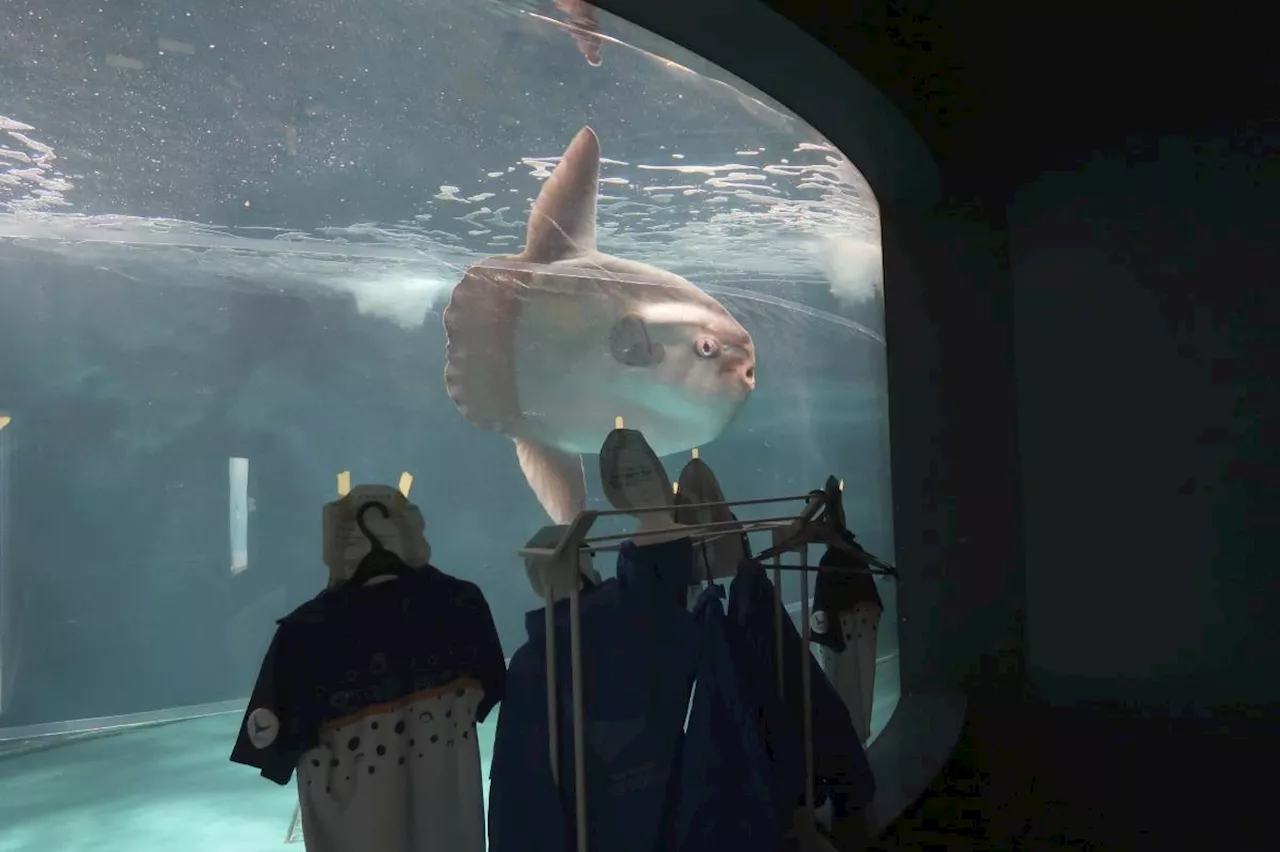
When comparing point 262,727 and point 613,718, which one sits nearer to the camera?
A: point 262,727

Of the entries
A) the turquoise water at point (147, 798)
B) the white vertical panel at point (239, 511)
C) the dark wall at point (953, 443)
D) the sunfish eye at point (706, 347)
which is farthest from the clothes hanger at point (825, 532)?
the white vertical panel at point (239, 511)

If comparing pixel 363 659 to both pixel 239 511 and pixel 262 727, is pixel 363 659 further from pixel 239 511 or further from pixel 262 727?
pixel 239 511

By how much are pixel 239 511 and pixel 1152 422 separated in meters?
8.05

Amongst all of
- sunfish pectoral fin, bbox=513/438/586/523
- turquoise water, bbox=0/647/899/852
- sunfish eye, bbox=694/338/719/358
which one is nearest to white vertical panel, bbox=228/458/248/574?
turquoise water, bbox=0/647/899/852

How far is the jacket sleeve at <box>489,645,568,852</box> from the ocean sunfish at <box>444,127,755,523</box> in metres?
2.84

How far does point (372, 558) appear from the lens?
1324 mm

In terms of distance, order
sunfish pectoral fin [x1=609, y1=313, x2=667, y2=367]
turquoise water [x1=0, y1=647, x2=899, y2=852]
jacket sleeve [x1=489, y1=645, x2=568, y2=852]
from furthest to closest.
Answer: sunfish pectoral fin [x1=609, y1=313, x2=667, y2=367] → turquoise water [x1=0, y1=647, x2=899, y2=852] → jacket sleeve [x1=489, y1=645, x2=568, y2=852]

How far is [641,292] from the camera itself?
4.12 metres

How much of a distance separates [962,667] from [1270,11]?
2.02 metres

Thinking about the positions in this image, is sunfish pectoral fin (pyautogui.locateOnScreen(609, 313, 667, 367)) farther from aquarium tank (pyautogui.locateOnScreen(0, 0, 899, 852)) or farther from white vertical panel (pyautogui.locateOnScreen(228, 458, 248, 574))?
white vertical panel (pyautogui.locateOnScreen(228, 458, 248, 574))

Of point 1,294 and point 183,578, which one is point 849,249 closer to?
point 1,294

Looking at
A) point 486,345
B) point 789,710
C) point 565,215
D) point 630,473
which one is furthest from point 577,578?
point 565,215

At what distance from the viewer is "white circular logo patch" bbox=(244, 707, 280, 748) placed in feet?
3.80

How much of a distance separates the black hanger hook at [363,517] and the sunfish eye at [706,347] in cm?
294
